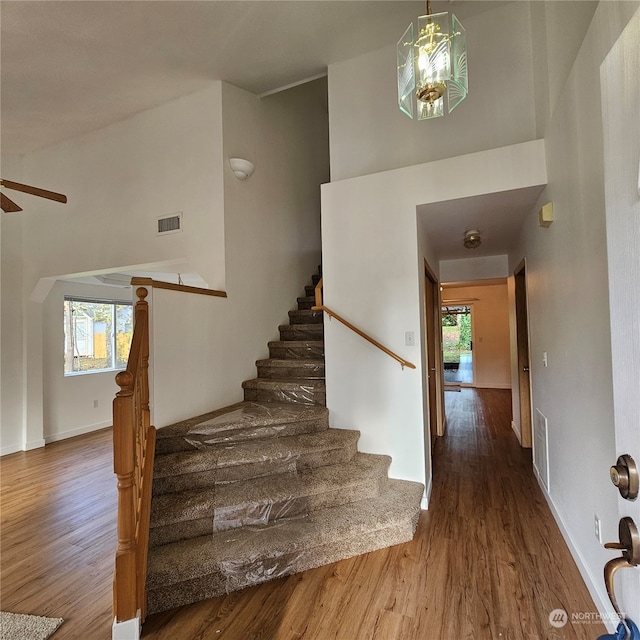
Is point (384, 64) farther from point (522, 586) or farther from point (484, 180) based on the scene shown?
point (522, 586)

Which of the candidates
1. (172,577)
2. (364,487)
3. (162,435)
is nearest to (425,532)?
(364,487)

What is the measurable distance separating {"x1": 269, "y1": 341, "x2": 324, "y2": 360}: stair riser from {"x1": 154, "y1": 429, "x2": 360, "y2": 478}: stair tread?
1.00 metres

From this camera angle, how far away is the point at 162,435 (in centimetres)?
232

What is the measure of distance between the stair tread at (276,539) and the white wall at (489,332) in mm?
6529

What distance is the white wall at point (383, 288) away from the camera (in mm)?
2520

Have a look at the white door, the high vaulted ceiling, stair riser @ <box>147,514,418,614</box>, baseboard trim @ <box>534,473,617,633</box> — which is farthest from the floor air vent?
the high vaulted ceiling

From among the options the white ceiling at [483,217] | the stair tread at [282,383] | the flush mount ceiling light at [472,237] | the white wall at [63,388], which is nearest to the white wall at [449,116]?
the white ceiling at [483,217]

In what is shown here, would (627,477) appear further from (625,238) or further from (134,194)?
(134,194)

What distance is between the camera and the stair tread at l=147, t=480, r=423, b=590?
5.61ft

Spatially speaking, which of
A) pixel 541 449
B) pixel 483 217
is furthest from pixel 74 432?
pixel 483 217

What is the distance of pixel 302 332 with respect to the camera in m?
3.78

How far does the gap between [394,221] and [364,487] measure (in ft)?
6.48

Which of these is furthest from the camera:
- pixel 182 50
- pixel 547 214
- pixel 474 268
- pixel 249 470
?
pixel 474 268

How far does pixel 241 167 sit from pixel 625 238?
10.6 feet
